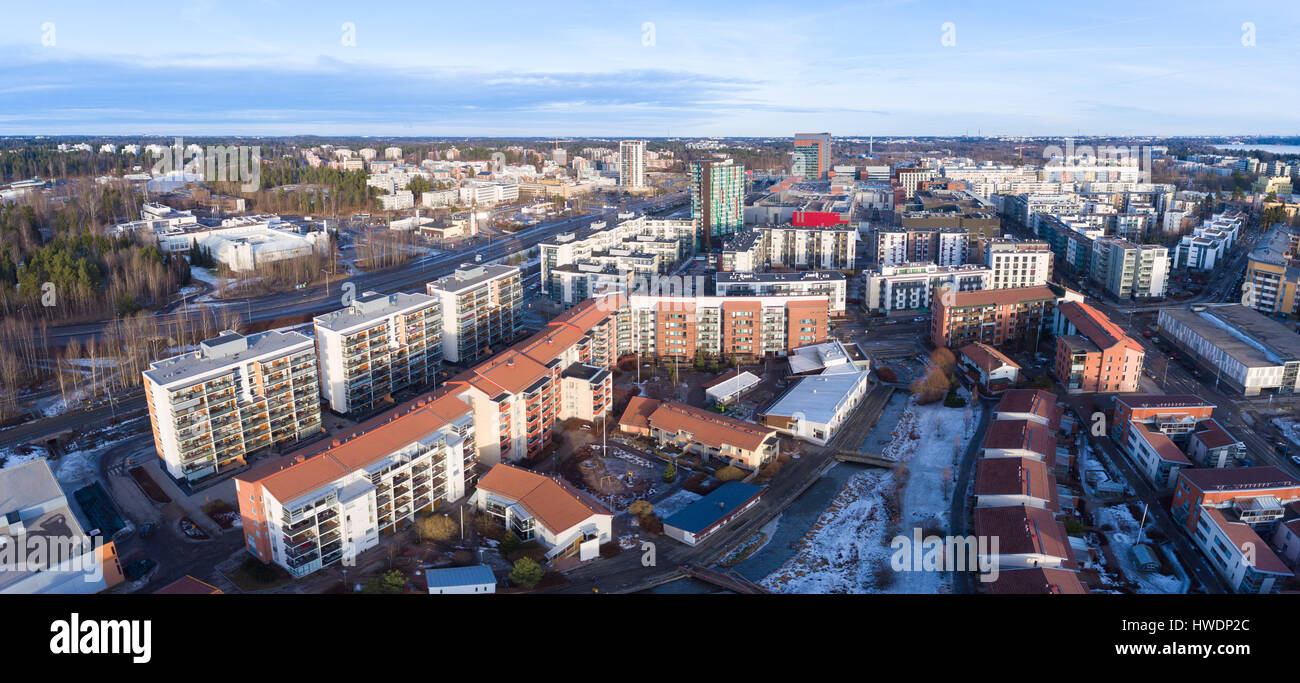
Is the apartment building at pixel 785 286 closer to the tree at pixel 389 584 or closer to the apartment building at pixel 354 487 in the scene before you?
the apartment building at pixel 354 487

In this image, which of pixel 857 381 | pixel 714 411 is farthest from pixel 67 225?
pixel 857 381

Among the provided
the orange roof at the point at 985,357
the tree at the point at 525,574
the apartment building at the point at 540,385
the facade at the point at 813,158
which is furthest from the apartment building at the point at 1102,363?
the facade at the point at 813,158

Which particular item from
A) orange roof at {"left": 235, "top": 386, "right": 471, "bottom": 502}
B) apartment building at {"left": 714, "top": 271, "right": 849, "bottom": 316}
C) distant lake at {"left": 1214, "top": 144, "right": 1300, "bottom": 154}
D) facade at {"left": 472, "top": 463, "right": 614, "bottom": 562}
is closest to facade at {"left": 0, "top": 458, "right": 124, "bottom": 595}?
orange roof at {"left": 235, "top": 386, "right": 471, "bottom": 502}

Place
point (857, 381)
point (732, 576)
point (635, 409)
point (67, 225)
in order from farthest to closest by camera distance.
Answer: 1. point (67, 225)
2. point (857, 381)
3. point (635, 409)
4. point (732, 576)

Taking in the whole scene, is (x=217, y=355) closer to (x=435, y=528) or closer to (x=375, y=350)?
(x=375, y=350)

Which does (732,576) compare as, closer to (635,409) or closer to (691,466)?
(691,466)

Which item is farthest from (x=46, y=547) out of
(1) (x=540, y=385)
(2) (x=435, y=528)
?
(1) (x=540, y=385)

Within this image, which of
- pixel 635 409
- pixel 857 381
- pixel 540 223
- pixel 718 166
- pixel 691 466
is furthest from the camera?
pixel 540 223
